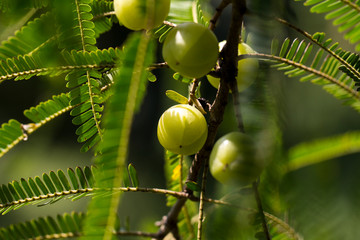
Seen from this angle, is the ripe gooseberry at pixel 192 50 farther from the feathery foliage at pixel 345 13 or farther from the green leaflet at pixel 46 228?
the green leaflet at pixel 46 228

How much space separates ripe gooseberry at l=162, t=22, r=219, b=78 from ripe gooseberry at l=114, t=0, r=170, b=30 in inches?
1.2

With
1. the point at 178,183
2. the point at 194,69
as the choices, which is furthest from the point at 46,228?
the point at 194,69

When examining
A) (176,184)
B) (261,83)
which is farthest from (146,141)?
(261,83)

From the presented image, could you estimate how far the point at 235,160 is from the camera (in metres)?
0.44

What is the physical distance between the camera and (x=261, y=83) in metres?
0.35

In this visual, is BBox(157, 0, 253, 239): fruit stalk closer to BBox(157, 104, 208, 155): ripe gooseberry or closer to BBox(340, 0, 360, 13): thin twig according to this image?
BBox(157, 104, 208, 155): ripe gooseberry

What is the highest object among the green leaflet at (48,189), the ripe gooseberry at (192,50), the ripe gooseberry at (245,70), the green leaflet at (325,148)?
the ripe gooseberry at (192,50)

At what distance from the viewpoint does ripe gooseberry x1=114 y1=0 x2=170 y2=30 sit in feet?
1.28

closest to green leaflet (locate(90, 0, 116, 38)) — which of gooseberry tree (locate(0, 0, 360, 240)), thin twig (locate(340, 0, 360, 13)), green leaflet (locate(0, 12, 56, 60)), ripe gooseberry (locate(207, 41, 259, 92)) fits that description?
gooseberry tree (locate(0, 0, 360, 240))

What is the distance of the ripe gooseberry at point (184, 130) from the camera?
485 mm

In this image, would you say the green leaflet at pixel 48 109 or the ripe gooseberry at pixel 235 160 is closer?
the ripe gooseberry at pixel 235 160

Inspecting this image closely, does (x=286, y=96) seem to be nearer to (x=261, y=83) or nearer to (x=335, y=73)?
(x=261, y=83)

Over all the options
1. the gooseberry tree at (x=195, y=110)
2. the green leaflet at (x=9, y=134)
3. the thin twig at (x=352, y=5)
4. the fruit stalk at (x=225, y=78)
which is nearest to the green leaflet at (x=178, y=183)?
the gooseberry tree at (x=195, y=110)

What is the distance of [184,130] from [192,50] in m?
0.09
